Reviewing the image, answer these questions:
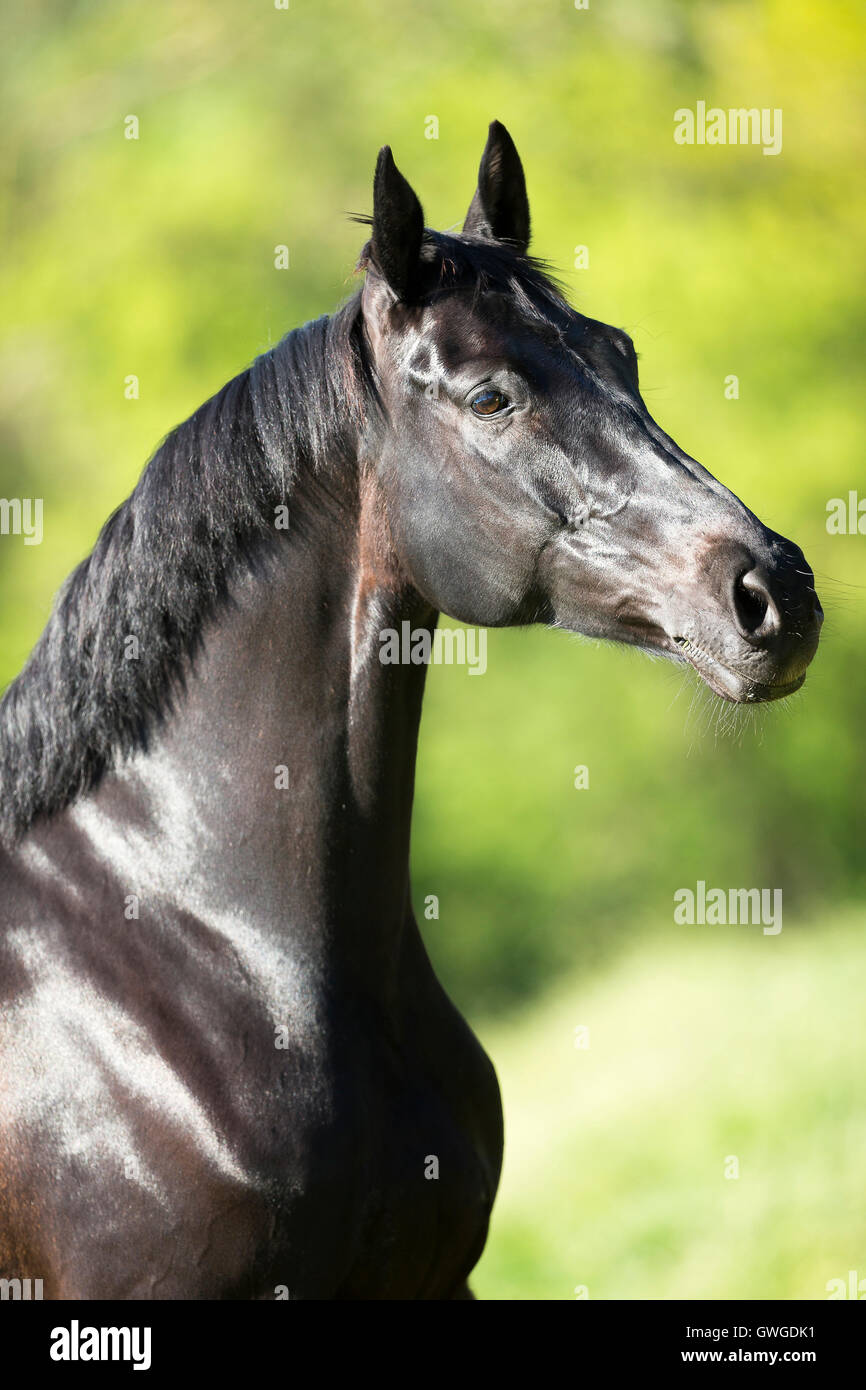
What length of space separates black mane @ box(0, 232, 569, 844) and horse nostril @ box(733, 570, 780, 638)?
0.64 meters

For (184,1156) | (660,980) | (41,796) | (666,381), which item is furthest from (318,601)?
(666,381)

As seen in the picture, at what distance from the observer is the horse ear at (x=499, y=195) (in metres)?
2.85

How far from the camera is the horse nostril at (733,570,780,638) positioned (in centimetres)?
216

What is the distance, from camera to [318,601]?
2.44 m

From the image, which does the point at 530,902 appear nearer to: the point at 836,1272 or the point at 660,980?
the point at 660,980

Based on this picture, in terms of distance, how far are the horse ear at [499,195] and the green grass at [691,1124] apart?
4.42m

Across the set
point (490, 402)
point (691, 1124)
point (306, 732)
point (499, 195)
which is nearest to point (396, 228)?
point (490, 402)

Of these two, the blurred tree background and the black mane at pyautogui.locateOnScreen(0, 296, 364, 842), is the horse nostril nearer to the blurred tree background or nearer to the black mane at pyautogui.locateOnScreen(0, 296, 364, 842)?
the black mane at pyautogui.locateOnScreen(0, 296, 364, 842)

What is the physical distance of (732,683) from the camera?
7.37 feet

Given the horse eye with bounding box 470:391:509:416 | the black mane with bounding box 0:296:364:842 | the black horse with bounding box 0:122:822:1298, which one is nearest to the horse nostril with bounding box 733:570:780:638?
the black horse with bounding box 0:122:822:1298

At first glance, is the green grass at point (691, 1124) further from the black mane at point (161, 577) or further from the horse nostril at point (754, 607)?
the horse nostril at point (754, 607)

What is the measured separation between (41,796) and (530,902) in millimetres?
7033

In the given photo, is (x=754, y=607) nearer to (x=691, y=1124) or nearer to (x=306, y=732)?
(x=306, y=732)

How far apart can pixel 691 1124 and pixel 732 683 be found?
216 inches
